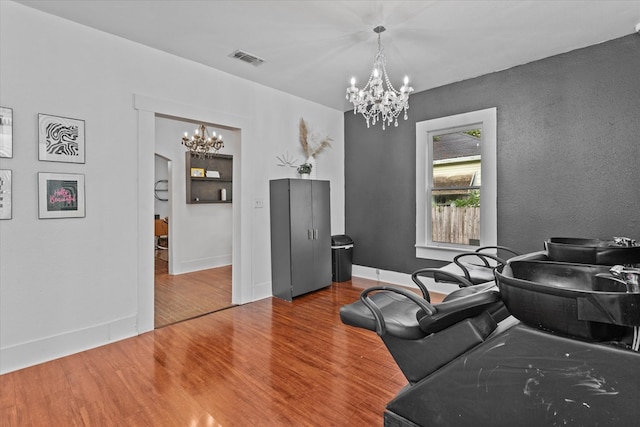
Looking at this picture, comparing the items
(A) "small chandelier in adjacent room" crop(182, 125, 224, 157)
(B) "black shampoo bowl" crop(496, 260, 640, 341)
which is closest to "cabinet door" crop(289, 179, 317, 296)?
(A) "small chandelier in adjacent room" crop(182, 125, 224, 157)

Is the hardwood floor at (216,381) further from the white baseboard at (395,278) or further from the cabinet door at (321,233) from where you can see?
the white baseboard at (395,278)

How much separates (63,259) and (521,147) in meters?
4.90

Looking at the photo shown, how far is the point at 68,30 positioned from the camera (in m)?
2.91

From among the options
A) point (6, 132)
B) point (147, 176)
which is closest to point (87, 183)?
point (147, 176)

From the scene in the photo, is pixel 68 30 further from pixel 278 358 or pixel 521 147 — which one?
pixel 521 147

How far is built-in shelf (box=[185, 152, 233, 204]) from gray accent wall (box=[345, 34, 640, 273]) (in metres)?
3.81

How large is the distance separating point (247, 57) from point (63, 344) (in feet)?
10.9

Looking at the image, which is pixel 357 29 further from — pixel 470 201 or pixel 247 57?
pixel 470 201

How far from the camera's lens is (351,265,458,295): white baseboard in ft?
15.1

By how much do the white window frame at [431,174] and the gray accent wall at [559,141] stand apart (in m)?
0.08

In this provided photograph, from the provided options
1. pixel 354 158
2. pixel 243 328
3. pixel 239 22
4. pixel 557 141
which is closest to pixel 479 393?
pixel 243 328

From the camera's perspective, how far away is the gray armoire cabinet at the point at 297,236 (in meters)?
4.36

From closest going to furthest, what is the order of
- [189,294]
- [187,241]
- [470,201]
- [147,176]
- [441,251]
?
[147,176]
[470,201]
[441,251]
[189,294]
[187,241]

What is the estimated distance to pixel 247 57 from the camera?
144 inches
